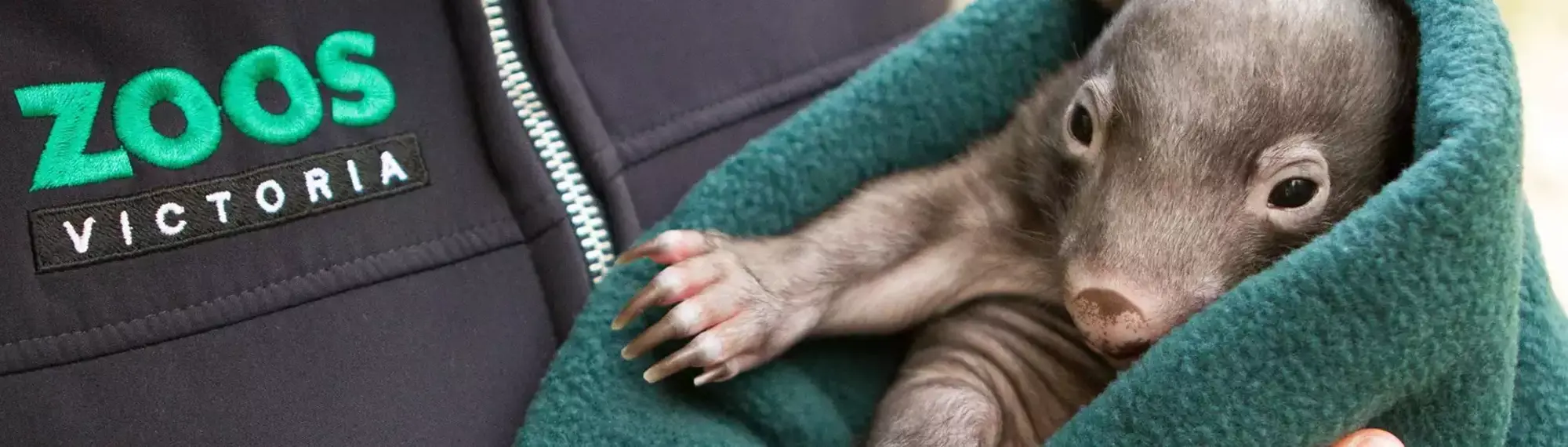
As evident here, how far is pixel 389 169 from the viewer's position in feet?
3.08

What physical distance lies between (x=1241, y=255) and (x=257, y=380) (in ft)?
2.61

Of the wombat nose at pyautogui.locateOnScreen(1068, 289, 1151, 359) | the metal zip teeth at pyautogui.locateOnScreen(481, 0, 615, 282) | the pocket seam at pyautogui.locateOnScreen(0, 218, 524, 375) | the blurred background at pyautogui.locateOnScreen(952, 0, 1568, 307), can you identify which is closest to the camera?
the pocket seam at pyautogui.locateOnScreen(0, 218, 524, 375)

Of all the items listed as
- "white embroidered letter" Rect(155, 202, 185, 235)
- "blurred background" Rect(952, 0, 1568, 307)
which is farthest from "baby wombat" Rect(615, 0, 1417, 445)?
"blurred background" Rect(952, 0, 1568, 307)

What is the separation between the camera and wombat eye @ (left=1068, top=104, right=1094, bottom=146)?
1016 mm

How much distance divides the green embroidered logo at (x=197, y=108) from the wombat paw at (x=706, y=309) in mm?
273

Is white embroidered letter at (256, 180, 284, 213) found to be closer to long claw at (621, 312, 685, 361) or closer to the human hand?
long claw at (621, 312, 685, 361)

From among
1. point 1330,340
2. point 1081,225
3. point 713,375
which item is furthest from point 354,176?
point 1330,340

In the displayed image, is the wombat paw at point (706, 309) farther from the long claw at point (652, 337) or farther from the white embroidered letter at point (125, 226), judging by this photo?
the white embroidered letter at point (125, 226)

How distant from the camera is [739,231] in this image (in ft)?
3.48

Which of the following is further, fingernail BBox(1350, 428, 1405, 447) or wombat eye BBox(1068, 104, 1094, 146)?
wombat eye BBox(1068, 104, 1094, 146)

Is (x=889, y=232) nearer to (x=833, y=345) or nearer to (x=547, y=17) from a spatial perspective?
(x=833, y=345)

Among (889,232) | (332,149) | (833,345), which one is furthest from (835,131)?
(332,149)

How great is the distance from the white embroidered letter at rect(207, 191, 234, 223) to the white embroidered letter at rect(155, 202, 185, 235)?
23mm

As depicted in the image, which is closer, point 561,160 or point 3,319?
point 3,319
